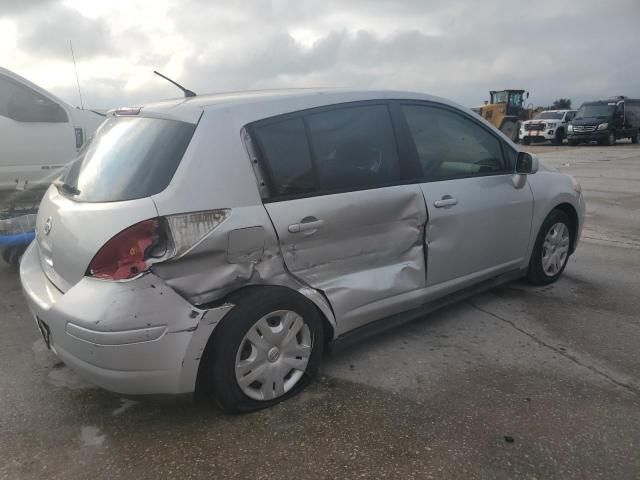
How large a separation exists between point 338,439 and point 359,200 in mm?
1254

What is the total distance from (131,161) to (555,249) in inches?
137

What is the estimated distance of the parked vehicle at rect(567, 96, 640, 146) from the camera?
2380cm

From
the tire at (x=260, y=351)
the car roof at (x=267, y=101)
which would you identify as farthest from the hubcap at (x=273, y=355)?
the car roof at (x=267, y=101)

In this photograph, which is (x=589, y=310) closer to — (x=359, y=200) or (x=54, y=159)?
(x=359, y=200)

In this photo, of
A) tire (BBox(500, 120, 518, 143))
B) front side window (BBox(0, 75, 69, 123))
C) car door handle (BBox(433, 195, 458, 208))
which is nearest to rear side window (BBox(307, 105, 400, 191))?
car door handle (BBox(433, 195, 458, 208))

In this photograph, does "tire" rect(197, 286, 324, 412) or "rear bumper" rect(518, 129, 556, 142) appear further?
"rear bumper" rect(518, 129, 556, 142)

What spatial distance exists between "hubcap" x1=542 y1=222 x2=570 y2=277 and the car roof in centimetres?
197

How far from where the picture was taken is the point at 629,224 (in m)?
7.20

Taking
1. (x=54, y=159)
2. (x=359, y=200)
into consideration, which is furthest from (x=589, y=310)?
(x=54, y=159)

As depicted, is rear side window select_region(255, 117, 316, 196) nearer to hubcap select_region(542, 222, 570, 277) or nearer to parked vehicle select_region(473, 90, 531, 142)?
hubcap select_region(542, 222, 570, 277)

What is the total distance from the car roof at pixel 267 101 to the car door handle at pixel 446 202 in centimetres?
71

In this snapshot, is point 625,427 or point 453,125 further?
point 453,125

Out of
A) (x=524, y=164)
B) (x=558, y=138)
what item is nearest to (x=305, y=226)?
(x=524, y=164)

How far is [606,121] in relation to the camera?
77.8 feet
